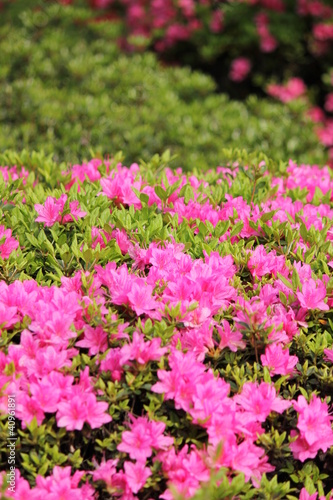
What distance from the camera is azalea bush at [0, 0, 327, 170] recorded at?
16.4 feet

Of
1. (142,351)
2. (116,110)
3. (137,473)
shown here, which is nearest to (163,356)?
(142,351)

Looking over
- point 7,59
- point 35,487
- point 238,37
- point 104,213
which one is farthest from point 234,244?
point 238,37

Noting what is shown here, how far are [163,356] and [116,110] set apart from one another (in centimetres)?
361

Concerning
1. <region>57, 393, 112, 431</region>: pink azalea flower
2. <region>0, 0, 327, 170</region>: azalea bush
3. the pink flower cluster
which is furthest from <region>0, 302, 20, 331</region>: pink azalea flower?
<region>0, 0, 327, 170</region>: azalea bush

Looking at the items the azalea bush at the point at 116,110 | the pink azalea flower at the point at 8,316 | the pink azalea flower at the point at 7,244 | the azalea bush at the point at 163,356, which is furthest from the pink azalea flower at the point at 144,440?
the azalea bush at the point at 116,110

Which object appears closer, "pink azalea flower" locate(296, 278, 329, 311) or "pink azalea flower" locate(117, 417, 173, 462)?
"pink azalea flower" locate(117, 417, 173, 462)

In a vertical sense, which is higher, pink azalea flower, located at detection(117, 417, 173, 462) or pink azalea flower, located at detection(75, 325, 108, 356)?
pink azalea flower, located at detection(75, 325, 108, 356)

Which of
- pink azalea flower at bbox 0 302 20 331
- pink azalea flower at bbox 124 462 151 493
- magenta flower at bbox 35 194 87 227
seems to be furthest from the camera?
→ magenta flower at bbox 35 194 87 227

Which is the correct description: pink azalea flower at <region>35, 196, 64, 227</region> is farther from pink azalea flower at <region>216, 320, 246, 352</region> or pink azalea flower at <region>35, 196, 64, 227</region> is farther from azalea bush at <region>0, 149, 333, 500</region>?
pink azalea flower at <region>216, 320, 246, 352</region>

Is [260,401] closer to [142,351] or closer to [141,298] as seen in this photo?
[142,351]

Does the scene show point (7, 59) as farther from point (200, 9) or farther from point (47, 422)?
point (47, 422)

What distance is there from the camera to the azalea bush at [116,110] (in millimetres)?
4988

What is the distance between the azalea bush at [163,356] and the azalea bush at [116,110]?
2.11m

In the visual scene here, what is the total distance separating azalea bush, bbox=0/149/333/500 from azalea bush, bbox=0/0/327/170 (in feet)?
6.91
